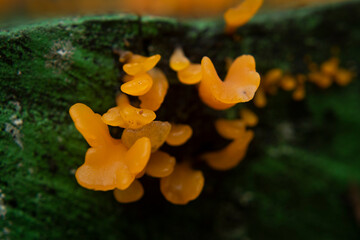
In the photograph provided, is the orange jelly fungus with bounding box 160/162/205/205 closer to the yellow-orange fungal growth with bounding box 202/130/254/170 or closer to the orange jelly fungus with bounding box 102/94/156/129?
the yellow-orange fungal growth with bounding box 202/130/254/170

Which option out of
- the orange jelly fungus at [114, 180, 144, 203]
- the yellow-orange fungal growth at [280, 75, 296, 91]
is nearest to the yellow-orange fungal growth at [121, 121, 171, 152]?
the orange jelly fungus at [114, 180, 144, 203]

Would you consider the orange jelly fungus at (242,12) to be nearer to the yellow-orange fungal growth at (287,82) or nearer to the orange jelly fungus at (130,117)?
the yellow-orange fungal growth at (287,82)

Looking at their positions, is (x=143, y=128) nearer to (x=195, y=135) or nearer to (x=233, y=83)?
(x=233, y=83)

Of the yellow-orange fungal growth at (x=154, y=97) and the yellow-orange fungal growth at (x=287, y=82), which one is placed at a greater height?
the yellow-orange fungal growth at (x=154, y=97)

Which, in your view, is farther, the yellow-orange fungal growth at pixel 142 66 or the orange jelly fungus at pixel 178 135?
Answer: the orange jelly fungus at pixel 178 135

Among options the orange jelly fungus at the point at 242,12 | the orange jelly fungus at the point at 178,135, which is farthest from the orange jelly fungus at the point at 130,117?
the orange jelly fungus at the point at 242,12

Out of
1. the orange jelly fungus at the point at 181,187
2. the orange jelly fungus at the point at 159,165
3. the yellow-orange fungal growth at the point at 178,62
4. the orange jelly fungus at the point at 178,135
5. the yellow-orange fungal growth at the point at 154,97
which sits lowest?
the orange jelly fungus at the point at 181,187

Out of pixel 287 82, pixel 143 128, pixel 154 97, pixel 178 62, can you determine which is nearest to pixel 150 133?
pixel 143 128
